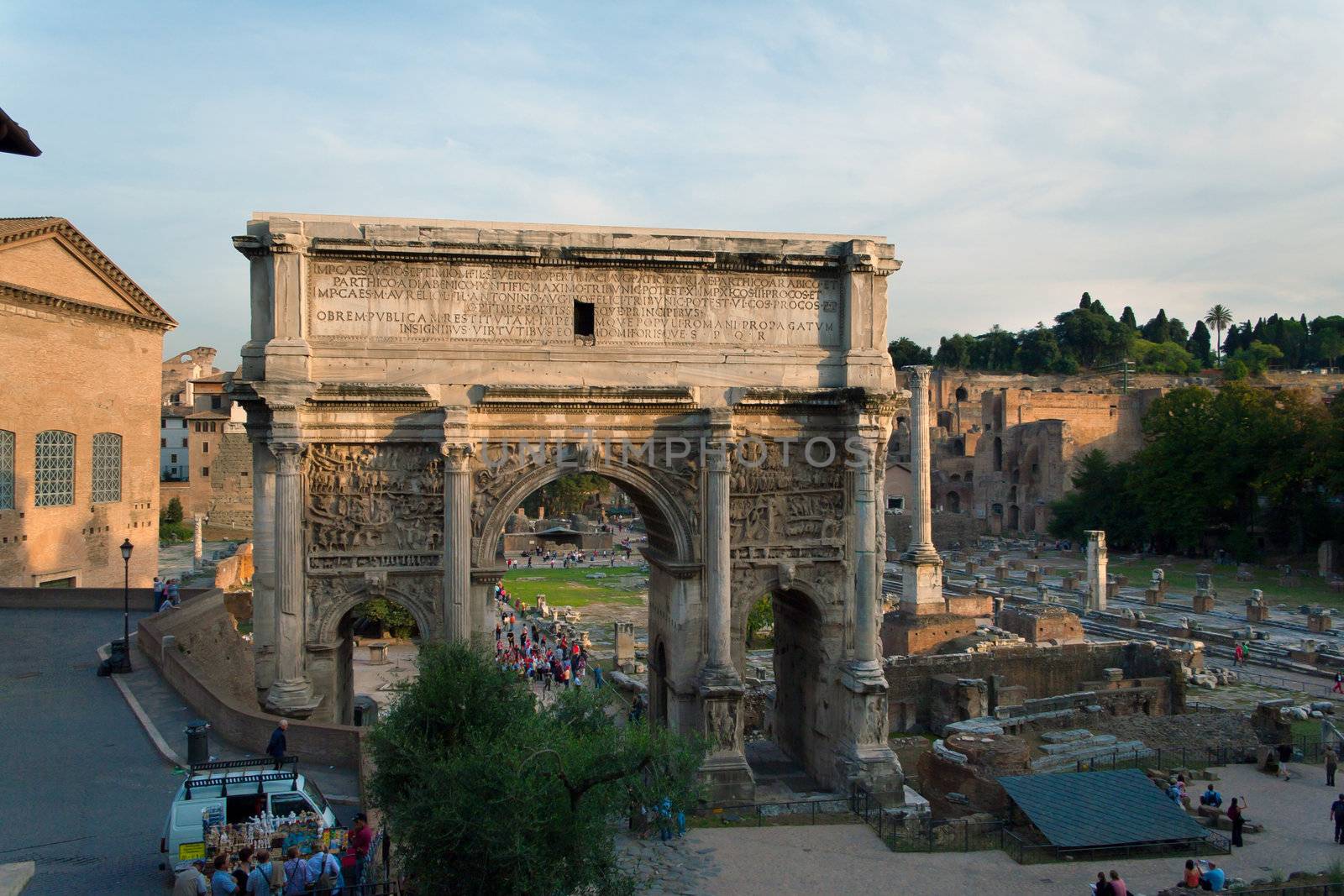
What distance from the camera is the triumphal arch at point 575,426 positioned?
14188 mm

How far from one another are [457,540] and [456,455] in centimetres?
124

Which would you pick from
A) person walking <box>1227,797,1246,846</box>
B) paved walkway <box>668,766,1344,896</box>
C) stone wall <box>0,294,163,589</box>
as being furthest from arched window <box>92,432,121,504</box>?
person walking <box>1227,797,1246,846</box>

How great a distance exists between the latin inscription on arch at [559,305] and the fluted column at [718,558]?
79.1 inches

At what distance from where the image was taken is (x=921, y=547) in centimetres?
3394

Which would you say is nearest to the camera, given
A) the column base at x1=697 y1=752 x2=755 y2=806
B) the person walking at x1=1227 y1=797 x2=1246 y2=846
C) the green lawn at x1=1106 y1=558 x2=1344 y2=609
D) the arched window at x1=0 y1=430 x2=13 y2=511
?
the column base at x1=697 y1=752 x2=755 y2=806

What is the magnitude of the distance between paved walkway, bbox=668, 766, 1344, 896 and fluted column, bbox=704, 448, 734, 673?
267cm

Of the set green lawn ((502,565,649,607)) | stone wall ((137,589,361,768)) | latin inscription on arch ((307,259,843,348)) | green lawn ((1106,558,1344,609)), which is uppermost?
latin inscription on arch ((307,259,843,348))

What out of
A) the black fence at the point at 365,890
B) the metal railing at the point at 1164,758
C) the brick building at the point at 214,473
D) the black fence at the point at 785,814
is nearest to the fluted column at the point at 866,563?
the black fence at the point at 785,814

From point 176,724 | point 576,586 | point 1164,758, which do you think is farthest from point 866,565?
point 576,586

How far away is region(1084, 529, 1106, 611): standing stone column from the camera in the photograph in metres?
39.2

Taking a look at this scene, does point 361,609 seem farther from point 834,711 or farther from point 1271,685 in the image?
point 1271,685

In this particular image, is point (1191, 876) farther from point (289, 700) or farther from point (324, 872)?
point (289, 700)

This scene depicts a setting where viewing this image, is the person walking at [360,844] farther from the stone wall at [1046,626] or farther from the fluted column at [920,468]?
the stone wall at [1046,626]

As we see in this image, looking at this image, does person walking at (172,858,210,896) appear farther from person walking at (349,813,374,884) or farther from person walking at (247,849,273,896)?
person walking at (349,813,374,884)
